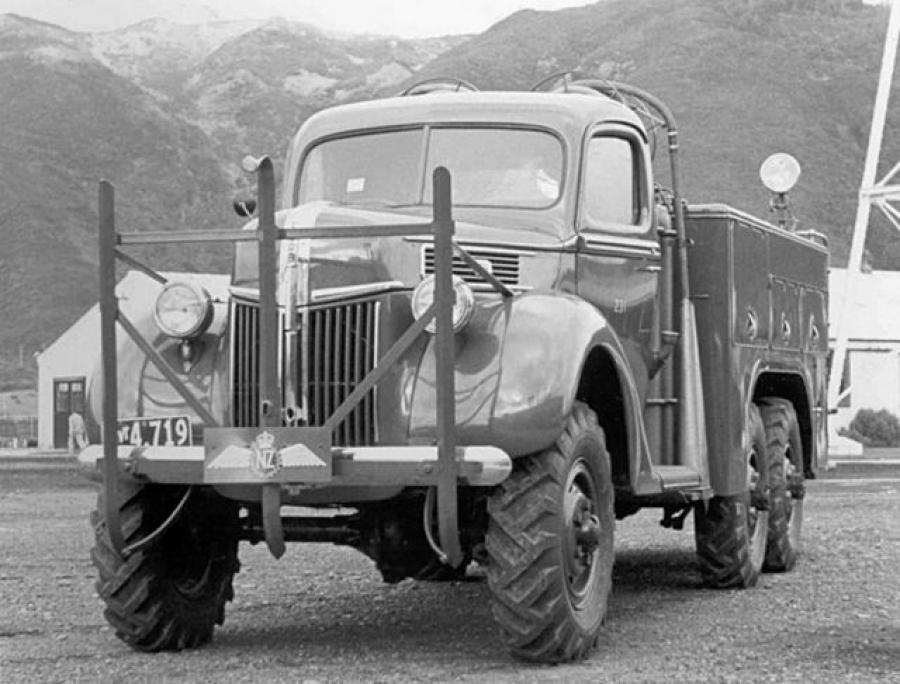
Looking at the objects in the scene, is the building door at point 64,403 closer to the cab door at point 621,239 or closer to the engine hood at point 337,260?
the cab door at point 621,239

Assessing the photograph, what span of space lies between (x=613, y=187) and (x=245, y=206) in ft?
6.39

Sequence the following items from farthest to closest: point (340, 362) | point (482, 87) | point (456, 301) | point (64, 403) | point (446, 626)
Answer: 1. point (482, 87)
2. point (64, 403)
3. point (446, 626)
4. point (340, 362)
5. point (456, 301)

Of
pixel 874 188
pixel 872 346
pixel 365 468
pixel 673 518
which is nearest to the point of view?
pixel 365 468

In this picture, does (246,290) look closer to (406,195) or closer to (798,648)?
(406,195)

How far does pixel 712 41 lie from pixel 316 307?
131458 mm

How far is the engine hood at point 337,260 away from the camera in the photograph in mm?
8305

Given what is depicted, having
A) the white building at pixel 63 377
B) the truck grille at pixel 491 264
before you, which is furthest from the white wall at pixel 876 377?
the truck grille at pixel 491 264

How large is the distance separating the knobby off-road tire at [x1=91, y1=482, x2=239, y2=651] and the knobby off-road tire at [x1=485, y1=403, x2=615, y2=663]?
1590 millimetres

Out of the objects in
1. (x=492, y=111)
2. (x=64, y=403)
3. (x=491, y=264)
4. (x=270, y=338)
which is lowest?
(x=64, y=403)

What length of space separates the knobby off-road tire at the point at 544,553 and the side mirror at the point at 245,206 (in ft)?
6.43

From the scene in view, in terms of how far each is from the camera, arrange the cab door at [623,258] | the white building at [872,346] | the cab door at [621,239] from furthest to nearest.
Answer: the white building at [872,346] → the cab door at [621,239] → the cab door at [623,258]

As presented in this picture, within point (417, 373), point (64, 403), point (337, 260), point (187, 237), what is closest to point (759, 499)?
point (417, 373)

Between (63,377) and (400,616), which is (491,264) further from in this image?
(63,377)

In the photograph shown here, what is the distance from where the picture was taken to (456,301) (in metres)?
8.11
